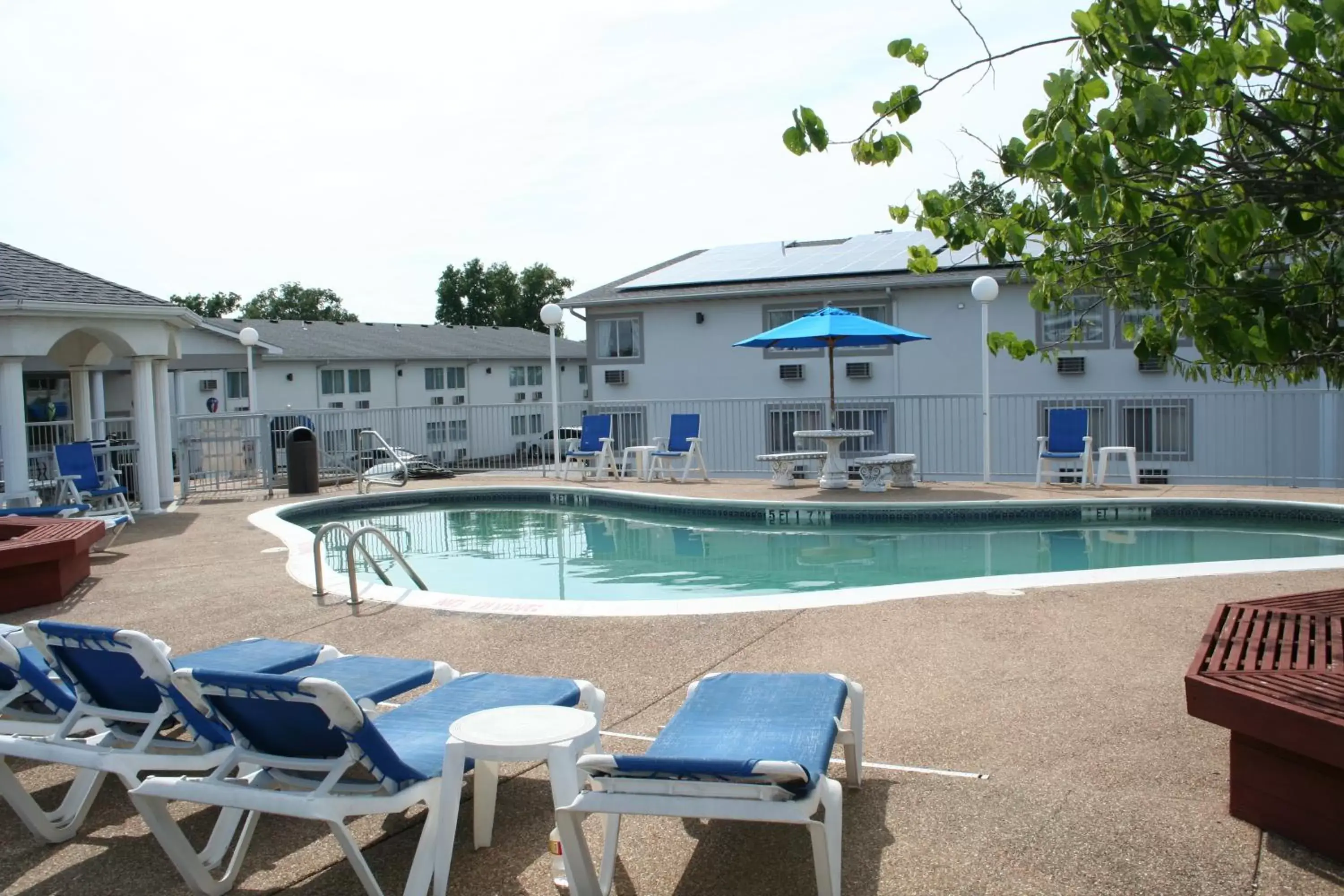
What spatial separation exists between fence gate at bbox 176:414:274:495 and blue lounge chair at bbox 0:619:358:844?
12.6 m

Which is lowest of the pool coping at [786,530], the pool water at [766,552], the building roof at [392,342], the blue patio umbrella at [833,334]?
the pool water at [766,552]

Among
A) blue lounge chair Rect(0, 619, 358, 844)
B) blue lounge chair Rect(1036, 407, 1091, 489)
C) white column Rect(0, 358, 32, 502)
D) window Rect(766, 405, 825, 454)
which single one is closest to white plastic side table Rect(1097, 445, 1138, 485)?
blue lounge chair Rect(1036, 407, 1091, 489)

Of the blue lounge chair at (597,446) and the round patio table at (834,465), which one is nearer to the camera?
the round patio table at (834,465)

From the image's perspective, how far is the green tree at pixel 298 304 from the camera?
247ft

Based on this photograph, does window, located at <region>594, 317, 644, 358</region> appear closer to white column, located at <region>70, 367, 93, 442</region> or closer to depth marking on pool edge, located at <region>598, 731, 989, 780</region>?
white column, located at <region>70, 367, 93, 442</region>

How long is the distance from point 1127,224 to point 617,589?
714 cm

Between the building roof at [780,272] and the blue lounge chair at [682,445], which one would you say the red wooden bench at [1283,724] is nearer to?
the blue lounge chair at [682,445]

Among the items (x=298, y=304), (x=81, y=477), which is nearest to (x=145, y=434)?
(x=81, y=477)

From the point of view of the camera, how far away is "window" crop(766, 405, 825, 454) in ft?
70.0

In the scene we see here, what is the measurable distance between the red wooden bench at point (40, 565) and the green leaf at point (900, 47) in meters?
7.07

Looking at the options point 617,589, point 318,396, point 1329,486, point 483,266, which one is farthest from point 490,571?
point 483,266

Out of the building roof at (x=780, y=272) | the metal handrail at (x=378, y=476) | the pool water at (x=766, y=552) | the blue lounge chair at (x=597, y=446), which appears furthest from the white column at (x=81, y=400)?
the building roof at (x=780, y=272)

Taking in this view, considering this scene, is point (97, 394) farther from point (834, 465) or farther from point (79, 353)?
point (834, 465)

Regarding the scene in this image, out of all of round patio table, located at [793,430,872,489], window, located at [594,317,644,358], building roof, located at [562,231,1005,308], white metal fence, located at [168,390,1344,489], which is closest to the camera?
round patio table, located at [793,430,872,489]
